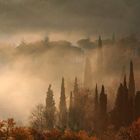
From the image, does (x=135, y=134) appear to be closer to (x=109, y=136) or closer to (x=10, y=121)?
(x=109, y=136)

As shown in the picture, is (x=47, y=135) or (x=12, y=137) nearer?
(x=12, y=137)

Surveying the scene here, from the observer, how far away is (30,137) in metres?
171

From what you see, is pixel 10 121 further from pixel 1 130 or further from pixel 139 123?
pixel 139 123

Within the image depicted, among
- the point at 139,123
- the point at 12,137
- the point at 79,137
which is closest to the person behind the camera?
the point at 12,137

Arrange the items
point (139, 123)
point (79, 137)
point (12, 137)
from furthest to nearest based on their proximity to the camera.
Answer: point (139, 123), point (79, 137), point (12, 137)

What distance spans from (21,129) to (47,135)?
12.3 meters

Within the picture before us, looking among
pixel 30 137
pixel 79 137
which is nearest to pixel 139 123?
pixel 79 137

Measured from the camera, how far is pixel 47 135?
182000 mm

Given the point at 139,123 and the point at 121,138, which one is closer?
the point at 121,138

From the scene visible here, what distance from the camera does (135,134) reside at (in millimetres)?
187375

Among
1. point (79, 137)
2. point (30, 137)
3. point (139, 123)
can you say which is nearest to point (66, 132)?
point (79, 137)

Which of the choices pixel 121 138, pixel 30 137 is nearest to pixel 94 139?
pixel 121 138

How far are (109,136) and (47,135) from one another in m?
29.0

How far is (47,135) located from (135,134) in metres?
31.7
